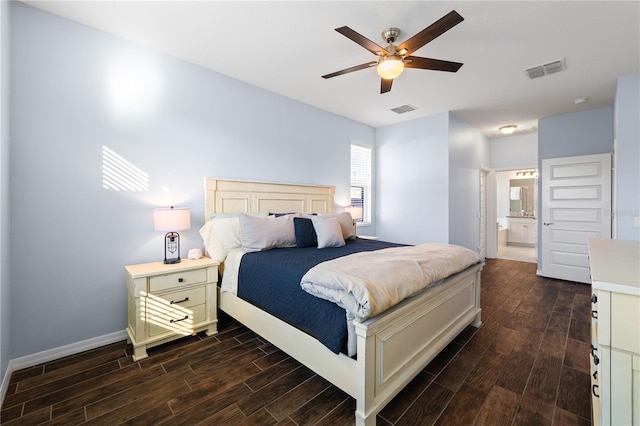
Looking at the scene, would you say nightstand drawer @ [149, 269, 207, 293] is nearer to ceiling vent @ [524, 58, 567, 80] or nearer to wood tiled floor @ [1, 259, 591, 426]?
wood tiled floor @ [1, 259, 591, 426]

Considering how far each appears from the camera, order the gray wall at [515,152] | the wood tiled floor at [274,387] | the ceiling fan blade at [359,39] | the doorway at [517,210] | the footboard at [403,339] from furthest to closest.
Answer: the doorway at [517,210], the gray wall at [515,152], the ceiling fan blade at [359,39], the wood tiled floor at [274,387], the footboard at [403,339]

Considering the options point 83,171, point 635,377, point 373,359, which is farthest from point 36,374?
point 635,377

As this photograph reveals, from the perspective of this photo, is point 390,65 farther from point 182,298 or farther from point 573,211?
point 573,211

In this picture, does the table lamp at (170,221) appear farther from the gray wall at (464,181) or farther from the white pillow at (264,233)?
the gray wall at (464,181)

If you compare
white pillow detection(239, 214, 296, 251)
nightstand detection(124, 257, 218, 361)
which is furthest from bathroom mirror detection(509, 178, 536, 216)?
nightstand detection(124, 257, 218, 361)

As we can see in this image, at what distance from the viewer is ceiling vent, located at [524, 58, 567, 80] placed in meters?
2.94

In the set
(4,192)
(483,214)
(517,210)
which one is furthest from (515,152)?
(4,192)

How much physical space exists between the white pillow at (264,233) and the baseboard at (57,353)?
1.42 metres

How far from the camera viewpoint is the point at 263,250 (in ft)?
8.77

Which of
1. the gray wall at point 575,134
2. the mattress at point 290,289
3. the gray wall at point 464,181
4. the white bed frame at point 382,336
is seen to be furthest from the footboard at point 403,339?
the gray wall at point 575,134

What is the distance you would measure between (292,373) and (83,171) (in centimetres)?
244

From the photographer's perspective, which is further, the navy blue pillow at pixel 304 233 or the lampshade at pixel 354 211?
the lampshade at pixel 354 211

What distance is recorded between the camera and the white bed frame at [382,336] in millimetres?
1500

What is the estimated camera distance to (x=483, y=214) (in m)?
6.26
